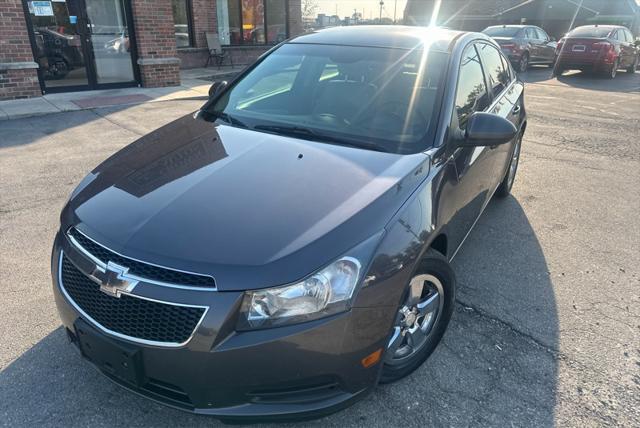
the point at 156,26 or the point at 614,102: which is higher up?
the point at 156,26

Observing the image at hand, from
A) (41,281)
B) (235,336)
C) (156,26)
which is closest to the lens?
(235,336)

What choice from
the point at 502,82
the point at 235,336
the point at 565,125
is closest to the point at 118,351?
the point at 235,336

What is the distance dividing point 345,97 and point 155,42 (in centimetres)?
879

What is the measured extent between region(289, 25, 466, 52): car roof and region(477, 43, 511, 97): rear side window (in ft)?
1.40

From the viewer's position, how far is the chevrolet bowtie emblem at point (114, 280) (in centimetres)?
187

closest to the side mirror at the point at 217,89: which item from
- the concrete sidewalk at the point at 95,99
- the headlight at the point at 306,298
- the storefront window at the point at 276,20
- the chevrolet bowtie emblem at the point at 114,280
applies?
the chevrolet bowtie emblem at the point at 114,280

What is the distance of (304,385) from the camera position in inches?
74.4

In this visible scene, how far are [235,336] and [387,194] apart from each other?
94 cm

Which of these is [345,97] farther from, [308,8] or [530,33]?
[308,8]

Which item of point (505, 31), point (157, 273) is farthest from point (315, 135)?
point (505, 31)

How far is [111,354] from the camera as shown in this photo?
1.92 meters

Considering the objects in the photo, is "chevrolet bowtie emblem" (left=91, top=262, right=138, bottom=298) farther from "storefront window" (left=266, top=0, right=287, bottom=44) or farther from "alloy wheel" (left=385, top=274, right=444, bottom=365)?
"storefront window" (left=266, top=0, right=287, bottom=44)

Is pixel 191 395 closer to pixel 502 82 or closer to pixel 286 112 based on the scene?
pixel 286 112

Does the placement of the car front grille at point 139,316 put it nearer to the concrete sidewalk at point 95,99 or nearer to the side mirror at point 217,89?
the side mirror at point 217,89
